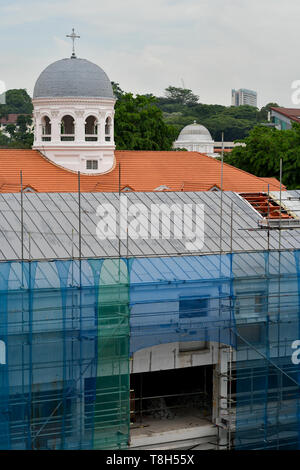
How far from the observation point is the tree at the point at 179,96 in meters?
140

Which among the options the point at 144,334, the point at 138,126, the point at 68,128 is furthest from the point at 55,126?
the point at 144,334

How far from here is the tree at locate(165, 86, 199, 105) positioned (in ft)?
458

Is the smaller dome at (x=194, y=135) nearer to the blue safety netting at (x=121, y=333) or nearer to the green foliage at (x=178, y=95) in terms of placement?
the green foliage at (x=178, y=95)

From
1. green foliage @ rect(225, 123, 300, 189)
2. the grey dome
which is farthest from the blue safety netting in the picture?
green foliage @ rect(225, 123, 300, 189)

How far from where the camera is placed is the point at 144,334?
65.1 ft

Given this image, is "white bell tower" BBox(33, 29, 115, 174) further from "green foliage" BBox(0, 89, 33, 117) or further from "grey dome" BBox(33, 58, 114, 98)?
"green foliage" BBox(0, 89, 33, 117)

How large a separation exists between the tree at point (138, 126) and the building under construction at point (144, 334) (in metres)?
29.1

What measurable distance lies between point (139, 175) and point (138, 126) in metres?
15.0

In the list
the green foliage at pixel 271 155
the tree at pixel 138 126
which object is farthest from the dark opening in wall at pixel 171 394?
the tree at pixel 138 126

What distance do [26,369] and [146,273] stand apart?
3.67 meters

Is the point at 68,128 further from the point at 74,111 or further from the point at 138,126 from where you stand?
the point at 138,126

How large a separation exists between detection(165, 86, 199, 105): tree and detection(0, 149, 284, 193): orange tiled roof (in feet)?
331

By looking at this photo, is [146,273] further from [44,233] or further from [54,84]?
[54,84]
